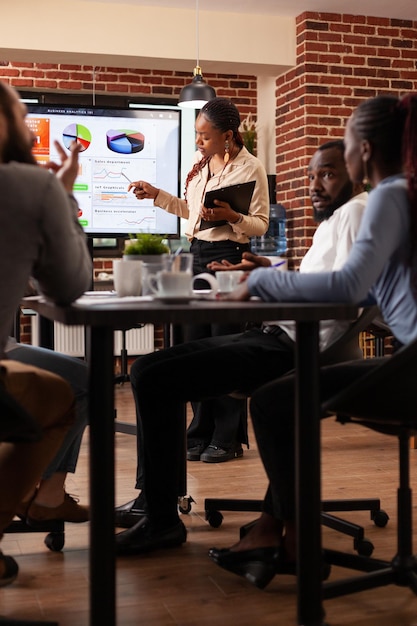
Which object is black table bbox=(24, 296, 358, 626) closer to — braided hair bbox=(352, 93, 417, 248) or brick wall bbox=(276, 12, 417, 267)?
braided hair bbox=(352, 93, 417, 248)

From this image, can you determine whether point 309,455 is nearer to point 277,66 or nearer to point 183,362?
point 183,362

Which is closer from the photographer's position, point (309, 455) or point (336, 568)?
point (309, 455)

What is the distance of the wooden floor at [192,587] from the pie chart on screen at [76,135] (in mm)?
1882

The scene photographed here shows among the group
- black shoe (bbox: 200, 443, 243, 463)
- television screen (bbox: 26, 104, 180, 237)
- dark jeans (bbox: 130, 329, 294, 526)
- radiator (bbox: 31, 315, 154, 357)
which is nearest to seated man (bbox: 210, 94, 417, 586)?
dark jeans (bbox: 130, 329, 294, 526)

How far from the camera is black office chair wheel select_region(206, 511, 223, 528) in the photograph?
2.62 meters

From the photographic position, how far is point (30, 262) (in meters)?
1.64

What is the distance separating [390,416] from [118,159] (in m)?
2.82

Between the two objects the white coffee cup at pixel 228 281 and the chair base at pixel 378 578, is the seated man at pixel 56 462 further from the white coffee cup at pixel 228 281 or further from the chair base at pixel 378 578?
the chair base at pixel 378 578

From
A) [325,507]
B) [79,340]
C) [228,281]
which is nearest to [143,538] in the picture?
[325,507]

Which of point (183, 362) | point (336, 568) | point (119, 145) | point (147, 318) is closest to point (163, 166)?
point (119, 145)

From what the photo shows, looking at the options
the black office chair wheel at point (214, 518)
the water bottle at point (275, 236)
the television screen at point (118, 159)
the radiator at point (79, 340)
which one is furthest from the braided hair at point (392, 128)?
the radiator at point (79, 340)

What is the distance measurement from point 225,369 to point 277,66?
4649 millimetres

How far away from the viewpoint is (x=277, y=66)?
6406mm

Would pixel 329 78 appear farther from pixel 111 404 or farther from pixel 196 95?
pixel 111 404
